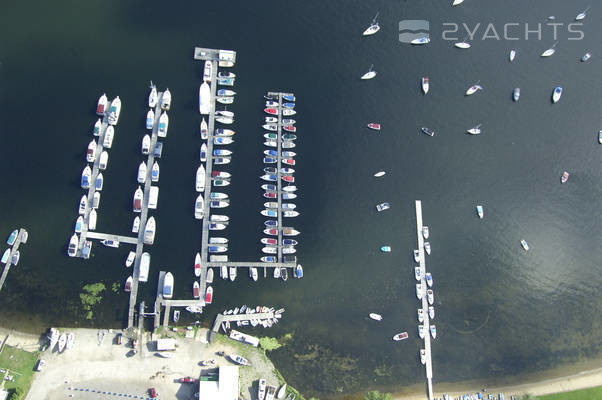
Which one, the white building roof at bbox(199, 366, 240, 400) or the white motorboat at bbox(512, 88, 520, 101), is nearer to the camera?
the white building roof at bbox(199, 366, 240, 400)

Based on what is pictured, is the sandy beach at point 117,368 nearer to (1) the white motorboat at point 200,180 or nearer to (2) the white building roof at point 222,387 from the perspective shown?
(2) the white building roof at point 222,387

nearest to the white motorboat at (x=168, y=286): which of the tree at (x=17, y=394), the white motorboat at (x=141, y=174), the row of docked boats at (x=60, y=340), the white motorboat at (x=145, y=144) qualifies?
the row of docked boats at (x=60, y=340)

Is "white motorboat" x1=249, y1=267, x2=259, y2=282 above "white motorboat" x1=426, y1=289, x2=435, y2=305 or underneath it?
above

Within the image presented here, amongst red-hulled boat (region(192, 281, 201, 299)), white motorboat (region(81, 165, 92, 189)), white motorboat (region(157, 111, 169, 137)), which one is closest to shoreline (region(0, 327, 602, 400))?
red-hulled boat (region(192, 281, 201, 299))

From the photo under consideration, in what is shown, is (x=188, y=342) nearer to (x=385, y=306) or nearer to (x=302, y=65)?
(x=385, y=306)

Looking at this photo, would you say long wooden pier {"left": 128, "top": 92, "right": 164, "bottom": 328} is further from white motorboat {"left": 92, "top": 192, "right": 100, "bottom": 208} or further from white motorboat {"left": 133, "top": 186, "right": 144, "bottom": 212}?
white motorboat {"left": 92, "top": 192, "right": 100, "bottom": 208}

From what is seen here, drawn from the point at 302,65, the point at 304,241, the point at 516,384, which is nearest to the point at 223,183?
the point at 304,241

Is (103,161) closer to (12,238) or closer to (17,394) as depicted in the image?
(12,238)

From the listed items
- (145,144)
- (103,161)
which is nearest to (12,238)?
(103,161)
